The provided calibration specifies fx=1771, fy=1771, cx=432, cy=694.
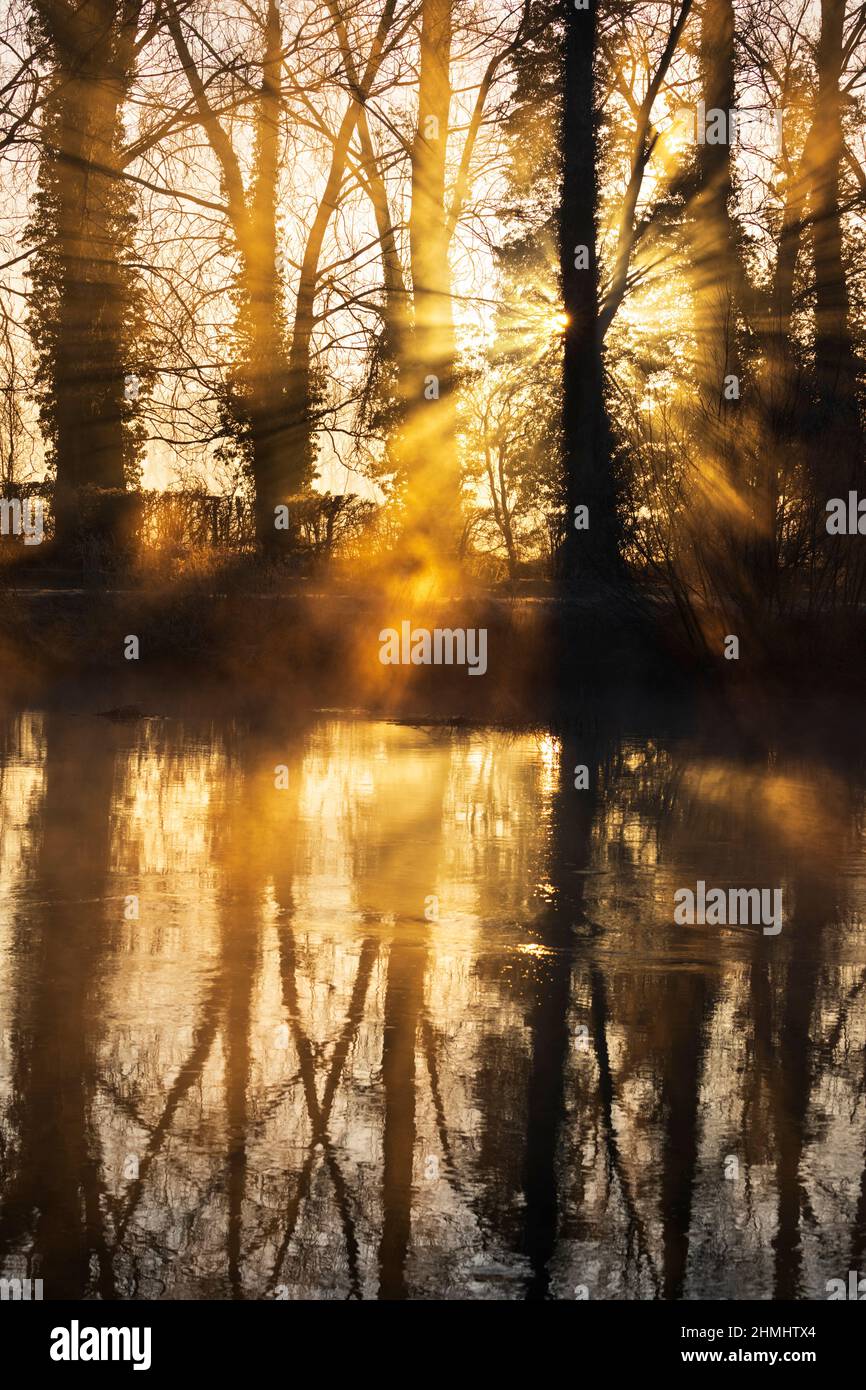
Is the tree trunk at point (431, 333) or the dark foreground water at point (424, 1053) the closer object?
the dark foreground water at point (424, 1053)

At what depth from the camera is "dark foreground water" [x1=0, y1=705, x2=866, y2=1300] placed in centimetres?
462

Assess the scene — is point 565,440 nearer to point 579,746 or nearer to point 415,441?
point 415,441

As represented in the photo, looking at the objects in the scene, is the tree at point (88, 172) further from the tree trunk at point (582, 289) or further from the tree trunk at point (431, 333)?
the tree trunk at point (582, 289)

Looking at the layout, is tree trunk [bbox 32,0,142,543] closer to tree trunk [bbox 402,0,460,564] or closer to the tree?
the tree

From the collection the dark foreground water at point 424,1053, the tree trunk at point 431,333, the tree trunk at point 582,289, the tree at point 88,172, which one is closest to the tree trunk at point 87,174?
the tree at point 88,172

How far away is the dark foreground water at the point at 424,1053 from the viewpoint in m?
4.62

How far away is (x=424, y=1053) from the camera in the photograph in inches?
248

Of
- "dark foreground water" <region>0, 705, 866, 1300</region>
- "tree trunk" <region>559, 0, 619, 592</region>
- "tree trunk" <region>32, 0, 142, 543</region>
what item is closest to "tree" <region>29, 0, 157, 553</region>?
"tree trunk" <region>32, 0, 142, 543</region>

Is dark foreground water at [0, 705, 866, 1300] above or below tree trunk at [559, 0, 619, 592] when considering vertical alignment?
below

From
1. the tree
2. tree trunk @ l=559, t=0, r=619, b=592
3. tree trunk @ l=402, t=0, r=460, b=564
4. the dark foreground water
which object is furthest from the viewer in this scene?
tree trunk @ l=402, t=0, r=460, b=564

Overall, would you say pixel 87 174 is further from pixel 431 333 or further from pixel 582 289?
pixel 431 333

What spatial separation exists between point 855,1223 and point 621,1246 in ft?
2.18

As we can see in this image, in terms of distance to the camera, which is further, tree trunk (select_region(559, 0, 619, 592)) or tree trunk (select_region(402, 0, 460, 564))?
tree trunk (select_region(402, 0, 460, 564))

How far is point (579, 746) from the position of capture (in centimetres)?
1633
